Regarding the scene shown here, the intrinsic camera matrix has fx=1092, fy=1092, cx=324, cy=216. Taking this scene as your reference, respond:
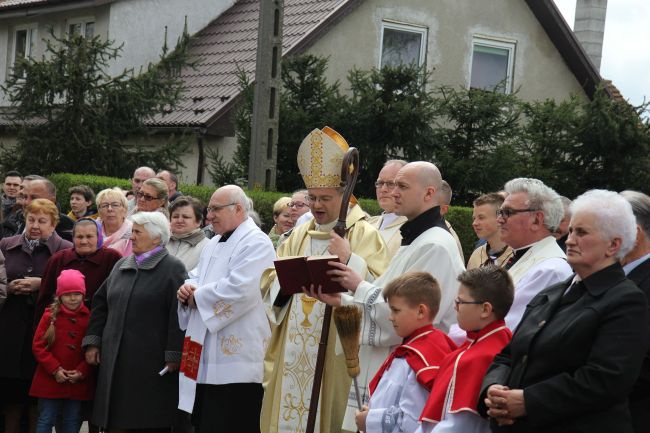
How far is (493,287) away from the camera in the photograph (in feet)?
17.8

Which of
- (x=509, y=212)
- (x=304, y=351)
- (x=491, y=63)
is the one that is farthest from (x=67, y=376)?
(x=491, y=63)

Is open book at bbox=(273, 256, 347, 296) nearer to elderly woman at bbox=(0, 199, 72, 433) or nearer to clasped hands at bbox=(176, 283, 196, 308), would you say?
clasped hands at bbox=(176, 283, 196, 308)

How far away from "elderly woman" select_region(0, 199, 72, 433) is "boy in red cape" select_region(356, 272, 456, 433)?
172 inches

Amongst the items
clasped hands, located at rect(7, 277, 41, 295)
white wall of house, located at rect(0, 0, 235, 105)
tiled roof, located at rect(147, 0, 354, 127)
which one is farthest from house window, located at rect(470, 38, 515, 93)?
clasped hands, located at rect(7, 277, 41, 295)

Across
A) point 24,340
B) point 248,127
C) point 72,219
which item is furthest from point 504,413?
point 248,127

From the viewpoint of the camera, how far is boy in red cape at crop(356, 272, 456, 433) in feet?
18.3

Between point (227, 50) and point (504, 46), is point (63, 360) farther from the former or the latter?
point (504, 46)

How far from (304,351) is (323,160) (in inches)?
Answer: 51.5

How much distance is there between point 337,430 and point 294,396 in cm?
41

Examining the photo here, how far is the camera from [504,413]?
4.91 meters

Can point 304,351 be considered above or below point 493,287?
below

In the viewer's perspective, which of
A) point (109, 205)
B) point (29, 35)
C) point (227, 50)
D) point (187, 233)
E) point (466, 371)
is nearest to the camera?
point (466, 371)

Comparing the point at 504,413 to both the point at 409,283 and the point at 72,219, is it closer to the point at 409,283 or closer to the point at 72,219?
the point at 409,283

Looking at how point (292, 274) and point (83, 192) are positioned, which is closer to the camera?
point (292, 274)
